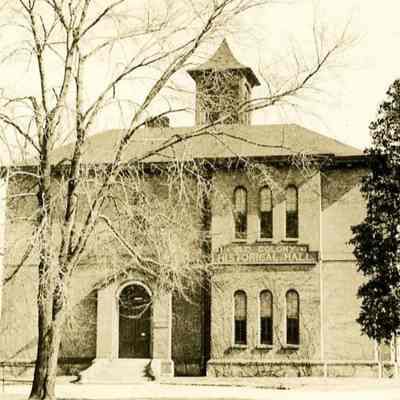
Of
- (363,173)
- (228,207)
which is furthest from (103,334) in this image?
(363,173)

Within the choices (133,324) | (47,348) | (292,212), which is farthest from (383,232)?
(47,348)

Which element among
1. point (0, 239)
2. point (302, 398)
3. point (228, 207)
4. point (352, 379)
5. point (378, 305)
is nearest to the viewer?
point (0, 239)

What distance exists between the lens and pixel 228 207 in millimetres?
33156

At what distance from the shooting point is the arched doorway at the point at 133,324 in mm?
33625

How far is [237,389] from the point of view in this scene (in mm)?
26312

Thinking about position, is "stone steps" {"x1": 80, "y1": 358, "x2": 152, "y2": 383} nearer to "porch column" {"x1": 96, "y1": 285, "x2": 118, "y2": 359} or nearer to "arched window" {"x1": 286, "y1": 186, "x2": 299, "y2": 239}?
"porch column" {"x1": 96, "y1": 285, "x2": 118, "y2": 359}

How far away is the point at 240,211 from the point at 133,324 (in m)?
6.41

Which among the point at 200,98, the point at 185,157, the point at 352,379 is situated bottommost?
the point at 352,379

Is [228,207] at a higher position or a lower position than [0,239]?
higher

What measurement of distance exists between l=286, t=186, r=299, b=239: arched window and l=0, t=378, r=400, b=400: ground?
236 inches

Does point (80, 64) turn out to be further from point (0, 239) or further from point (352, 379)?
point (352, 379)

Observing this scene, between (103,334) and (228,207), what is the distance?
713cm

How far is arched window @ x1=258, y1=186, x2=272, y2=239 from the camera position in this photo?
109 feet

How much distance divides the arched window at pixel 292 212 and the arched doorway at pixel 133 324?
6357 millimetres
